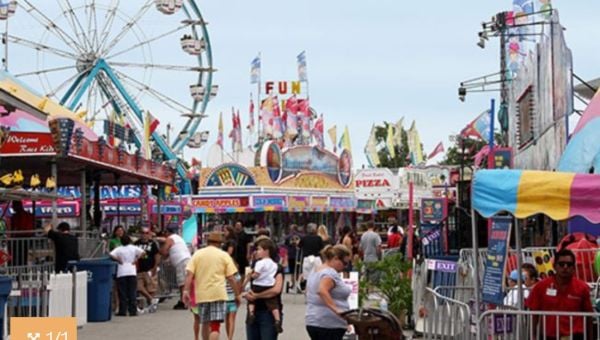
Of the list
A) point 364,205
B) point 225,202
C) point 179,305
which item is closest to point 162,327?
point 179,305

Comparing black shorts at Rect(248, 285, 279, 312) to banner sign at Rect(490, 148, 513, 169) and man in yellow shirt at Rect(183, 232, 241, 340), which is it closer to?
man in yellow shirt at Rect(183, 232, 241, 340)

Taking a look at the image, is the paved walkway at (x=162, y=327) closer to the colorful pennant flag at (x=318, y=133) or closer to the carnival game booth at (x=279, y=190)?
the carnival game booth at (x=279, y=190)

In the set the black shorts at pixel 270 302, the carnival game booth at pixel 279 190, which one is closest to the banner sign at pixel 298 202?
the carnival game booth at pixel 279 190

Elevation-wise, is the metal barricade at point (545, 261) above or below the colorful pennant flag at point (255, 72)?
below

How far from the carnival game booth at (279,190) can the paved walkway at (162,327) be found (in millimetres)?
23546

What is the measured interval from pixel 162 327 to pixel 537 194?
33.6 feet

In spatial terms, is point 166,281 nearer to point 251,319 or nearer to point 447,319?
point 251,319

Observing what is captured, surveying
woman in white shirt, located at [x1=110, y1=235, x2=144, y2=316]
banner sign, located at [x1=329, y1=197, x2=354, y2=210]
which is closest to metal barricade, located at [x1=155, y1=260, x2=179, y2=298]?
woman in white shirt, located at [x1=110, y1=235, x2=144, y2=316]

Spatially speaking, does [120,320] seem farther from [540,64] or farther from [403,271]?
[540,64]

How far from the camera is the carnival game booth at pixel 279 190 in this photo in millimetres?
45719

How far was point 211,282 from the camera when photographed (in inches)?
510

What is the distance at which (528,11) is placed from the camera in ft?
102

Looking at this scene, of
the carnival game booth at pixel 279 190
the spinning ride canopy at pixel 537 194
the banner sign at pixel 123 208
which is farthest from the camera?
the banner sign at pixel 123 208

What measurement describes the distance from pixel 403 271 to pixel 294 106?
185 feet
